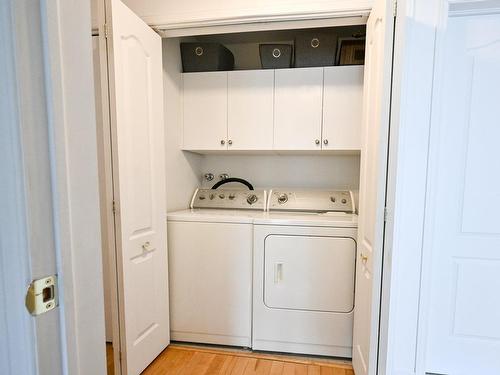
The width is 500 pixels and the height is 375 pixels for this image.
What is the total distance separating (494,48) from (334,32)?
1.13 meters

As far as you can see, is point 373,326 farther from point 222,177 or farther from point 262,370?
point 222,177

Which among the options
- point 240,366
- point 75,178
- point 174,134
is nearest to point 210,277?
point 240,366

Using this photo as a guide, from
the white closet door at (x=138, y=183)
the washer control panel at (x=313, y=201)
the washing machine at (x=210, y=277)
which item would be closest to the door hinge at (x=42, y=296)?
the white closet door at (x=138, y=183)

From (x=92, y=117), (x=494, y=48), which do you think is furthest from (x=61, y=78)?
(x=494, y=48)

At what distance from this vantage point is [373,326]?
4.08 feet

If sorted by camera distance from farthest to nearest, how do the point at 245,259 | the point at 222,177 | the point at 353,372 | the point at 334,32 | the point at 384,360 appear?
the point at 222,177, the point at 334,32, the point at 245,259, the point at 353,372, the point at 384,360

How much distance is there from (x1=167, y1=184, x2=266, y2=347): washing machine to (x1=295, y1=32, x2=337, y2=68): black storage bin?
4.12ft

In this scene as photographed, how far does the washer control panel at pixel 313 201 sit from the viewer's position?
7.20ft

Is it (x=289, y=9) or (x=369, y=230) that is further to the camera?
(x=289, y=9)

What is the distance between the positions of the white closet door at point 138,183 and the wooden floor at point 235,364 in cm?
11

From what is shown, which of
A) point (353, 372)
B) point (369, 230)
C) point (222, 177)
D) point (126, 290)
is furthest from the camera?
point (222, 177)

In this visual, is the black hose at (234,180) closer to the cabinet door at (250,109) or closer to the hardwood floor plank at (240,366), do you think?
the cabinet door at (250,109)

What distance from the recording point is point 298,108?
2.07m

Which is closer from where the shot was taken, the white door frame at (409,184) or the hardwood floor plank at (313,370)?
the white door frame at (409,184)
